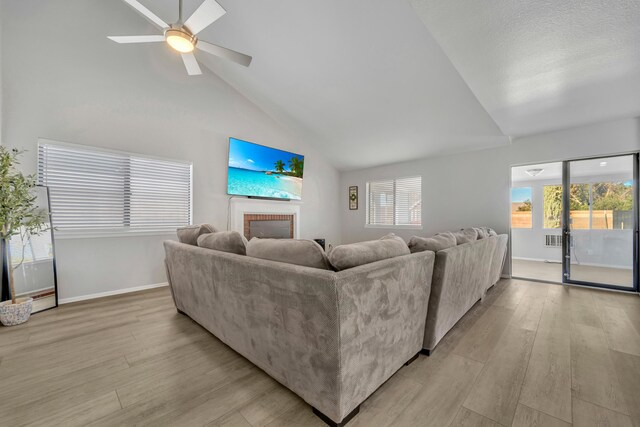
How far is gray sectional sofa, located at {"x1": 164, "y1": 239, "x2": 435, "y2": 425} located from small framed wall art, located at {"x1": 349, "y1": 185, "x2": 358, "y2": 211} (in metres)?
4.78

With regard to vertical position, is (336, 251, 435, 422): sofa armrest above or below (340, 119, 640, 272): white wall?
below

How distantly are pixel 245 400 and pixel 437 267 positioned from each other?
149 centimetres

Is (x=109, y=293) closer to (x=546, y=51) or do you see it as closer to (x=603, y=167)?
(x=546, y=51)

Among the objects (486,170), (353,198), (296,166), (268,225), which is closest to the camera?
(486,170)

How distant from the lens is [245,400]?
4.57ft

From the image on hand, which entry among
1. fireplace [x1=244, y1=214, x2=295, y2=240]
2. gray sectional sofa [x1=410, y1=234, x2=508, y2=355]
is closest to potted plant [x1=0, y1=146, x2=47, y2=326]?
fireplace [x1=244, y1=214, x2=295, y2=240]

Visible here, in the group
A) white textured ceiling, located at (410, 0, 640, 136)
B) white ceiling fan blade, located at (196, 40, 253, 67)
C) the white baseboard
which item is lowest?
the white baseboard

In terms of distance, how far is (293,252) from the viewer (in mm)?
1424

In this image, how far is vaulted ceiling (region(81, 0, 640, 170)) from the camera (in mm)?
1976

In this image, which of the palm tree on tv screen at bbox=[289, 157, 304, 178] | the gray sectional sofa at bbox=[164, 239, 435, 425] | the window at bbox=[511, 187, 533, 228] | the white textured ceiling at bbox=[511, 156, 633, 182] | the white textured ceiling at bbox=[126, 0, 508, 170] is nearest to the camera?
the gray sectional sofa at bbox=[164, 239, 435, 425]

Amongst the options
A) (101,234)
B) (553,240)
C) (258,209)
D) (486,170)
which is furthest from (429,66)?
(553,240)

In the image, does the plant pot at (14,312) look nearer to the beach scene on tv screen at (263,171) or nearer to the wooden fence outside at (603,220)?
the beach scene on tv screen at (263,171)

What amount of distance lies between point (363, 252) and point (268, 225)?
391cm

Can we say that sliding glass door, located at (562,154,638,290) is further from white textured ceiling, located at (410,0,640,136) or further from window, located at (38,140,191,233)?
window, located at (38,140,191,233)
